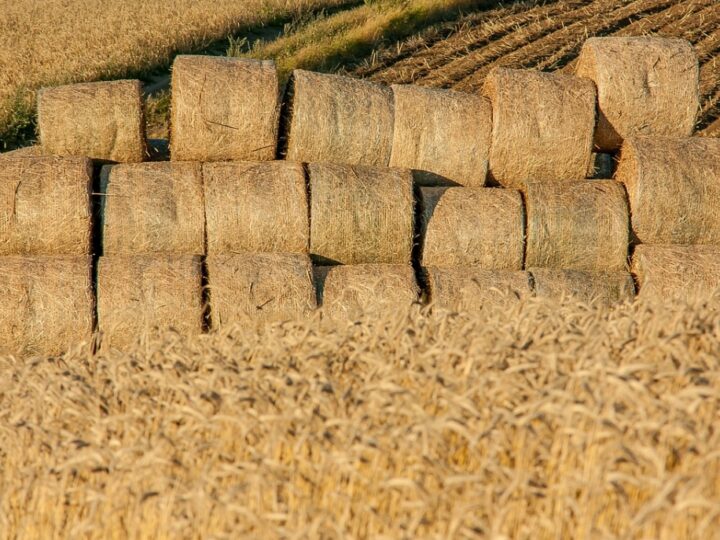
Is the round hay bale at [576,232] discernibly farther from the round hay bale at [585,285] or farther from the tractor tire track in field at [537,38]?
the tractor tire track in field at [537,38]

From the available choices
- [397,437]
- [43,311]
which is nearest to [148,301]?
[43,311]

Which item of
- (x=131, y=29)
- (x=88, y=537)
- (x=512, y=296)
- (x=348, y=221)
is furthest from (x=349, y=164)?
(x=131, y=29)

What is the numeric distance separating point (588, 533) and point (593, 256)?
5096 mm

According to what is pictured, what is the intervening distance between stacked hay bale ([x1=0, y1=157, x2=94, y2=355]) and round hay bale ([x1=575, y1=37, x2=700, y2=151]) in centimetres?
416

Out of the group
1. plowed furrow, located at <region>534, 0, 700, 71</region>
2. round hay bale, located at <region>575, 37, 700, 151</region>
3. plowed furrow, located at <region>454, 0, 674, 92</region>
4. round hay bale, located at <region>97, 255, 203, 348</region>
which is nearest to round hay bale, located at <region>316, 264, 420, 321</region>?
round hay bale, located at <region>97, 255, 203, 348</region>

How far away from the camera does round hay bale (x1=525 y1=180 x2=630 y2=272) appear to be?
8.80m

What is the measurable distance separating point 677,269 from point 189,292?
3.62 m

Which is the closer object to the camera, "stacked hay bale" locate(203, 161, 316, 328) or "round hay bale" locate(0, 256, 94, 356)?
A: "round hay bale" locate(0, 256, 94, 356)

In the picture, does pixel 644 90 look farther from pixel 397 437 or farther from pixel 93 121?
pixel 397 437

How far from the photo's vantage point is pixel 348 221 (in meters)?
8.60

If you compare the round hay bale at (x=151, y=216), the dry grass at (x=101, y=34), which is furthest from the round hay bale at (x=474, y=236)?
the dry grass at (x=101, y=34)

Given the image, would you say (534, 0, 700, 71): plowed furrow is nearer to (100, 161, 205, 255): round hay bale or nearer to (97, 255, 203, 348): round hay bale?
(100, 161, 205, 255): round hay bale

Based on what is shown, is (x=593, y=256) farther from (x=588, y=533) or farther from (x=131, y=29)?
(x=131, y=29)

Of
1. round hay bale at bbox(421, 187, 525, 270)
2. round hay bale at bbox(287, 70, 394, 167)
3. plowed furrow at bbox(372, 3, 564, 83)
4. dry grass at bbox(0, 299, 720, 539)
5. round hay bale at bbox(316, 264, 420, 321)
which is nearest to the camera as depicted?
dry grass at bbox(0, 299, 720, 539)
